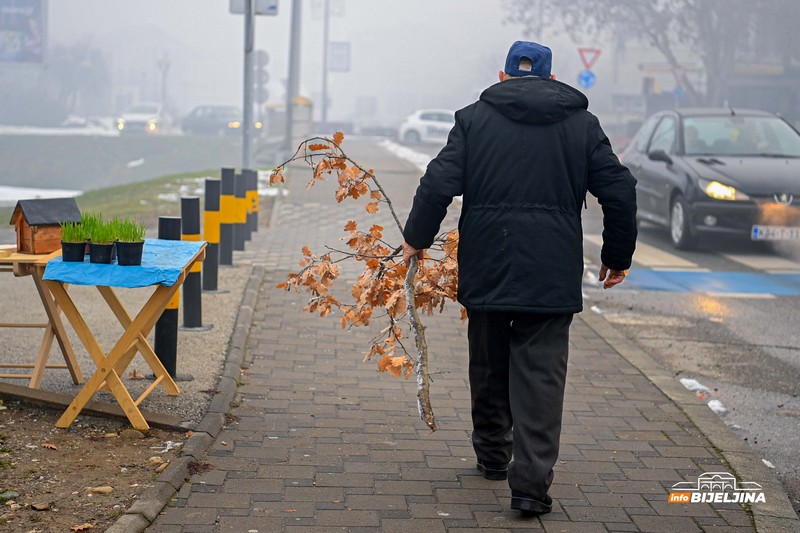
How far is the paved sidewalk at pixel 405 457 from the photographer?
4.44 metres

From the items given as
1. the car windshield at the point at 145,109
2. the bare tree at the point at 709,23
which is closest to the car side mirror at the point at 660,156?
the bare tree at the point at 709,23

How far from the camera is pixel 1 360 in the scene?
662 centimetres

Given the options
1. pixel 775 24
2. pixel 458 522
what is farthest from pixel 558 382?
pixel 775 24

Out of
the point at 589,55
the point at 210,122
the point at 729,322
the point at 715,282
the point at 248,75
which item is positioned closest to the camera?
the point at 729,322

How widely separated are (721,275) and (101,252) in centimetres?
783

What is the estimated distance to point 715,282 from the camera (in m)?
11.1

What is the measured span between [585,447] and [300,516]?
1.67 metres

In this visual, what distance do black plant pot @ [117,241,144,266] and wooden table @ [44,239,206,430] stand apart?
3 centimetres

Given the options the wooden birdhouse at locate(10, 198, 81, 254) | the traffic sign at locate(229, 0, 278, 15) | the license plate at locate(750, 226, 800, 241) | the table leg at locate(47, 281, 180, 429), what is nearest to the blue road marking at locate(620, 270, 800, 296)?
the license plate at locate(750, 226, 800, 241)

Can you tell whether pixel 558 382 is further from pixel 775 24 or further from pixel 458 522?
pixel 775 24

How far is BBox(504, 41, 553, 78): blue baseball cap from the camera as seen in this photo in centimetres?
459

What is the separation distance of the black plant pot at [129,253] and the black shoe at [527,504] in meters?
2.00

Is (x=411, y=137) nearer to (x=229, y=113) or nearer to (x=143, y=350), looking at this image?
(x=229, y=113)

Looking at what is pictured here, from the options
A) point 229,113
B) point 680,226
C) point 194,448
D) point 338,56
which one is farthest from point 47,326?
point 338,56
